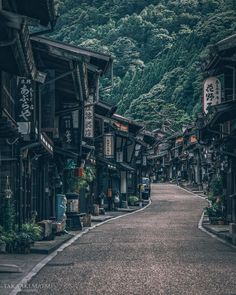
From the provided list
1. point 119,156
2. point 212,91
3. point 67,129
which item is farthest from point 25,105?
point 119,156

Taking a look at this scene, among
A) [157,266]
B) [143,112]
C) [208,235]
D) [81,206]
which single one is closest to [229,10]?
[143,112]

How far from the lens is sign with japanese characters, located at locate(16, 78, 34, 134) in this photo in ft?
78.6

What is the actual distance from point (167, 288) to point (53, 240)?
12672mm

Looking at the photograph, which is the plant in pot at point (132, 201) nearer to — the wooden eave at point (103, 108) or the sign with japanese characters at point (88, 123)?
the wooden eave at point (103, 108)

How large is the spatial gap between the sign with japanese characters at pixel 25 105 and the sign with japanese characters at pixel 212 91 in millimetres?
14368

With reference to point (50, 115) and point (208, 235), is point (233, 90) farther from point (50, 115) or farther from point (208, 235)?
point (50, 115)

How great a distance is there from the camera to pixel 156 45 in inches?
7234

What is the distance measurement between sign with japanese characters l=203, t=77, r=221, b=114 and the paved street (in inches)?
341

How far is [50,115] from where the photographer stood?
29.3 meters

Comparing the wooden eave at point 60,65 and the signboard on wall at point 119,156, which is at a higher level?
the wooden eave at point 60,65

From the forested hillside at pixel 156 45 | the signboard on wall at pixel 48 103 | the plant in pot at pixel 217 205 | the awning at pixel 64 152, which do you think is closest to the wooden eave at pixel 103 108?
the plant in pot at pixel 217 205

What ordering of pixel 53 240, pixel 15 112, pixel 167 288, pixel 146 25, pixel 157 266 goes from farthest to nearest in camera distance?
pixel 146 25 < pixel 53 240 < pixel 15 112 < pixel 157 266 < pixel 167 288

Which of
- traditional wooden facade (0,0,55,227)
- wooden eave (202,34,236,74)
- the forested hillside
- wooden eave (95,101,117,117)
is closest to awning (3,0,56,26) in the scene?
traditional wooden facade (0,0,55,227)

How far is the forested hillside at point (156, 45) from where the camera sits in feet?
455
